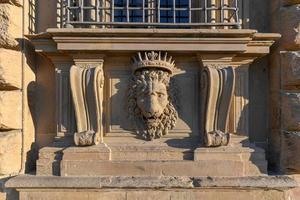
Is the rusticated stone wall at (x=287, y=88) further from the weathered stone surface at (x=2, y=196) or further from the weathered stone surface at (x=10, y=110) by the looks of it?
the weathered stone surface at (x=2, y=196)

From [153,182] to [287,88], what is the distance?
55.6 inches

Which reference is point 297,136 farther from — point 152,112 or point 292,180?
point 152,112

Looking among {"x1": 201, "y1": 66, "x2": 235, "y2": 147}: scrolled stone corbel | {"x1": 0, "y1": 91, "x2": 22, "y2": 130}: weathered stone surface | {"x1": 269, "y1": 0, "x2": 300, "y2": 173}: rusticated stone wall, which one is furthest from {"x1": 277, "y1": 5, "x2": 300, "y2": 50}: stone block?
{"x1": 0, "y1": 91, "x2": 22, "y2": 130}: weathered stone surface

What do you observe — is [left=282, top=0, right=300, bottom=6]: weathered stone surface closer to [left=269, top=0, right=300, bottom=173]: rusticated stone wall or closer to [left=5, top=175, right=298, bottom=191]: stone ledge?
[left=269, top=0, right=300, bottom=173]: rusticated stone wall

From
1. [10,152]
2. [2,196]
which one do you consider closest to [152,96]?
[10,152]

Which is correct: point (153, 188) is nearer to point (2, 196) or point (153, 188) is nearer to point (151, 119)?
point (151, 119)

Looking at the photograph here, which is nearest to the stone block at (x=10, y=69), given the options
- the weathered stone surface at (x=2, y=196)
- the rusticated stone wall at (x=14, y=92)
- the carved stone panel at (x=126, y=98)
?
the rusticated stone wall at (x=14, y=92)

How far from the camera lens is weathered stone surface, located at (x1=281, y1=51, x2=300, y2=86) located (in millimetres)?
3715

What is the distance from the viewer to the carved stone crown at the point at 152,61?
3.75 meters

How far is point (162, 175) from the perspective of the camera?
3758 millimetres

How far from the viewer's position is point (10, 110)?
3773 mm

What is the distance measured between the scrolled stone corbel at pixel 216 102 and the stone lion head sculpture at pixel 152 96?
0.29m

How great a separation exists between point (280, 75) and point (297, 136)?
549 mm

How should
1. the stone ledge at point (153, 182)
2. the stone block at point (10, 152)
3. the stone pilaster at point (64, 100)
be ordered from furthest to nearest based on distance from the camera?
the stone pilaster at point (64, 100) → the stone block at point (10, 152) → the stone ledge at point (153, 182)
